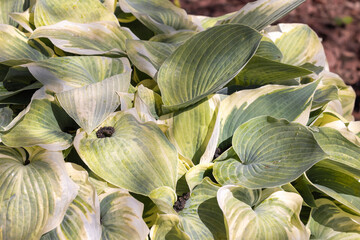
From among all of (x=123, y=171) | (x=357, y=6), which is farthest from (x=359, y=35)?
(x=123, y=171)

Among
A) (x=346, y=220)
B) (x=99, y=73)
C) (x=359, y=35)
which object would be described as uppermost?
(x=99, y=73)

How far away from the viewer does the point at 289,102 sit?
0.99 meters

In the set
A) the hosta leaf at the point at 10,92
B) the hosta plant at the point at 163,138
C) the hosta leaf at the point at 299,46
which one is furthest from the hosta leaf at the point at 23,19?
the hosta leaf at the point at 299,46

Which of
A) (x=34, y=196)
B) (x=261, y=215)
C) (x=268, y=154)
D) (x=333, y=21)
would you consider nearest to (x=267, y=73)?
(x=268, y=154)

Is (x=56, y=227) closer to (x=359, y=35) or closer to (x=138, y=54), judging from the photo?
(x=138, y=54)

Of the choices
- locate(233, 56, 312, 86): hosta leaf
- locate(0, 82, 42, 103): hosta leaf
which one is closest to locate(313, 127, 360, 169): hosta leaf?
locate(233, 56, 312, 86): hosta leaf

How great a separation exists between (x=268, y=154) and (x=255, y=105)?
0.15 meters

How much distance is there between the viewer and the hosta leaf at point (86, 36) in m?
1.01

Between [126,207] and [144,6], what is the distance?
2.05ft

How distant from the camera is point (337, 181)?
97 cm

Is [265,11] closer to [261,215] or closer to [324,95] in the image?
[324,95]

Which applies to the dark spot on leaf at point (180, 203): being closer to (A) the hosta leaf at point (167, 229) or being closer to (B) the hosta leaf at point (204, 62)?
(A) the hosta leaf at point (167, 229)

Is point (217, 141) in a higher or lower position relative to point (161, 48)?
lower

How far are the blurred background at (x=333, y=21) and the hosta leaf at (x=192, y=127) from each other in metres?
1.80
